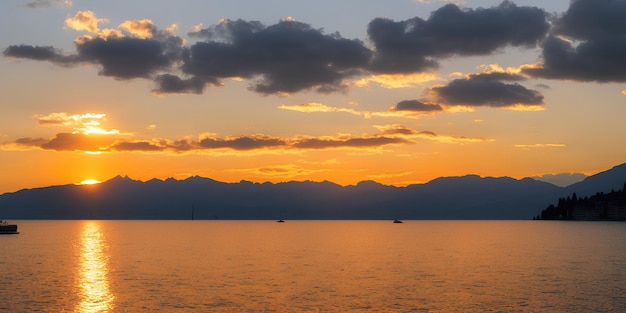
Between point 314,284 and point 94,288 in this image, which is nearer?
point 94,288

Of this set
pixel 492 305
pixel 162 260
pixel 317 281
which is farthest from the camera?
pixel 162 260

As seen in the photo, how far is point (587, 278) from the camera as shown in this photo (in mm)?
100375

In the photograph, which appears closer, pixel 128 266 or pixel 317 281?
pixel 317 281

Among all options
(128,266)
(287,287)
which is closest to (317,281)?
(287,287)

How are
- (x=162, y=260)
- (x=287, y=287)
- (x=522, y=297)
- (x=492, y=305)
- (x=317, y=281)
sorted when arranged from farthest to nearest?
1. (x=162, y=260)
2. (x=317, y=281)
3. (x=287, y=287)
4. (x=522, y=297)
5. (x=492, y=305)

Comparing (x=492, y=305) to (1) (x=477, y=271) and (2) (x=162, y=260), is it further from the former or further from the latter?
(2) (x=162, y=260)

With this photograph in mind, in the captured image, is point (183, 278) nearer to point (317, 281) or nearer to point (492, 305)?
point (317, 281)

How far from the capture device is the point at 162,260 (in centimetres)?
13862

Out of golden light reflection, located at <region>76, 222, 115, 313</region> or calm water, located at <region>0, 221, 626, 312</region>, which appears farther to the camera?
golden light reflection, located at <region>76, 222, 115, 313</region>

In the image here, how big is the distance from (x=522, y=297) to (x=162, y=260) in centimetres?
Result: 7979

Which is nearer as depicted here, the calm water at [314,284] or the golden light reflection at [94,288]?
the calm water at [314,284]

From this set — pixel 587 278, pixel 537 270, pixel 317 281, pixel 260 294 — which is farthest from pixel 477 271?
pixel 260 294

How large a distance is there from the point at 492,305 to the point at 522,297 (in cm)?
806

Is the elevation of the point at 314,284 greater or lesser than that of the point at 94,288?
lesser
